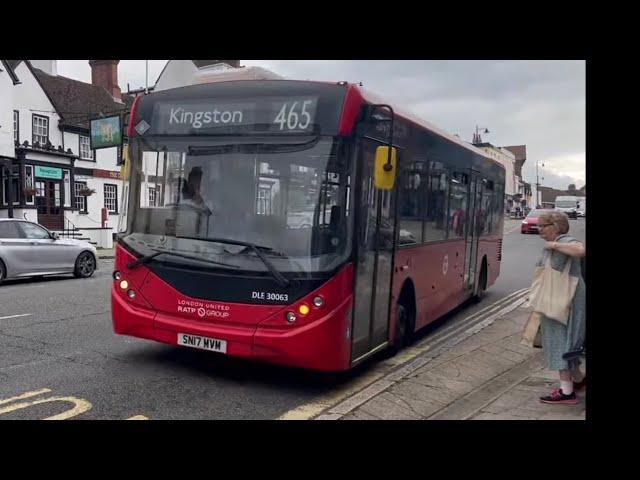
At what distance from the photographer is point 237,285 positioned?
18.2 feet

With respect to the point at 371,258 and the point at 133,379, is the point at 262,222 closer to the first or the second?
the point at 371,258

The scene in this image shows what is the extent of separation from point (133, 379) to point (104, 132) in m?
23.0

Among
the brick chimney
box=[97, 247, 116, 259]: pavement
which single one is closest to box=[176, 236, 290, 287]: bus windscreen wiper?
box=[97, 247, 116, 259]: pavement

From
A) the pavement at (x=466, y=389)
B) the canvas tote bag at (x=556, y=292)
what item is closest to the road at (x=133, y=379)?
the pavement at (x=466, y=389)

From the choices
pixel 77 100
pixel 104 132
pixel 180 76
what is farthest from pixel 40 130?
pixel 180 76

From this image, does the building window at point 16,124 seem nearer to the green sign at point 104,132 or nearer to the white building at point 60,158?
the white building at point 60,158

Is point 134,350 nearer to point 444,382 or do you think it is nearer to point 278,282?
point 278,282

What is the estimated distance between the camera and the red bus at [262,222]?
17.9 ft

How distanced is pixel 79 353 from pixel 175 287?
1917 mm

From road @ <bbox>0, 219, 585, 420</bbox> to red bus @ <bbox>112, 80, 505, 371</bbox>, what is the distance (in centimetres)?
42

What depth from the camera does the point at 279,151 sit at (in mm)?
5547

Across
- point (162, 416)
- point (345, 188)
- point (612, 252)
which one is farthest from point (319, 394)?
point (612, 252)

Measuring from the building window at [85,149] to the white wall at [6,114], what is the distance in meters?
5.17
